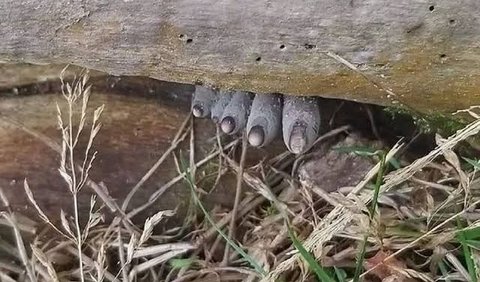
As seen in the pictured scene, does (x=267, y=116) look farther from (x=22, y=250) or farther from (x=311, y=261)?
(x=22, y=250)

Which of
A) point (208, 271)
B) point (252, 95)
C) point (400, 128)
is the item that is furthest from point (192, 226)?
point (400, 128)

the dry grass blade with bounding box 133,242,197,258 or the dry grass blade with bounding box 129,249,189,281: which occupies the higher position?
the dry grass blade with bounding box 133,242,197,258

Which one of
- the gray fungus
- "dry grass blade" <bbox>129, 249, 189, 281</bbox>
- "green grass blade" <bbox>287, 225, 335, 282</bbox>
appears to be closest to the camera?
"green grass blade" <bbox>287, 225, 335, 282</bbox>

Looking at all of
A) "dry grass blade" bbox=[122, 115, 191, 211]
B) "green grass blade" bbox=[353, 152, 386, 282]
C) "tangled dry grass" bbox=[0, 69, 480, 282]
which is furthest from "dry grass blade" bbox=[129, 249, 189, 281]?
"green grass blade" bbox=[353, 152, 386, 282]

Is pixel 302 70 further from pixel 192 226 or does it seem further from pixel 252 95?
pixel 192 226

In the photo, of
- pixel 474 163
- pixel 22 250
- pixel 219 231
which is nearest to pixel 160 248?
pixel 219 231

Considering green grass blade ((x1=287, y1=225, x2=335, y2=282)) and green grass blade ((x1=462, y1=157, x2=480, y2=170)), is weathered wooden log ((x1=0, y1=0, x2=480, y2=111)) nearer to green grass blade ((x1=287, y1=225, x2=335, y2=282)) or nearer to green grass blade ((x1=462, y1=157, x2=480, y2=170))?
green grass blade ((x1=462, y1=157, x2=480, y2=170))
